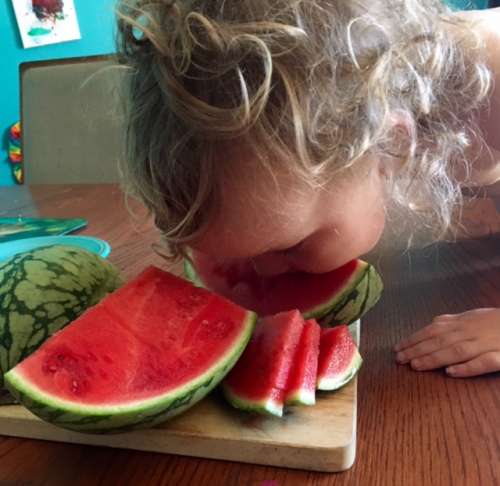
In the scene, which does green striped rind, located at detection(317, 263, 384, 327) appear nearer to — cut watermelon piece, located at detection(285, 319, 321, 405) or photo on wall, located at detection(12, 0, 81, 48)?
cut watermelon piece, located at detection(285, 319, 321, 405)

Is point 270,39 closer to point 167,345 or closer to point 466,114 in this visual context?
point 167,345

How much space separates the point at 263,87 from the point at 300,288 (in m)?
0.36

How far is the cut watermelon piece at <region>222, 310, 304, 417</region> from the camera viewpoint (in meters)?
0.59

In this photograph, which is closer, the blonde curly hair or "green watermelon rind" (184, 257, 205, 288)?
the blonde curly hair

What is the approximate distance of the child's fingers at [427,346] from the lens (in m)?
0.70

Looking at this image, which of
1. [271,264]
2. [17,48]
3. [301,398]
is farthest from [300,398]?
[17,48]

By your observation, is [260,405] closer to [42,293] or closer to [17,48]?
[42,293]

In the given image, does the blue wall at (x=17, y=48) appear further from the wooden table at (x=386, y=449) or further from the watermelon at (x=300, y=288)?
the wooden table at (x=386, y=449)

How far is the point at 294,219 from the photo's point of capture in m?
0.67

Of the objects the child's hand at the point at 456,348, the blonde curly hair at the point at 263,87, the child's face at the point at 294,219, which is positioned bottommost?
the child's hand at the point at 456,348

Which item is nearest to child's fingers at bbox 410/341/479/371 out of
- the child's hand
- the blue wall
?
the child's hand

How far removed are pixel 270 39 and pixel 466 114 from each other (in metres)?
0.49

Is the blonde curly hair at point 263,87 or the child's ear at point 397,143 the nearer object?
the blonde curly hair at point 263,87

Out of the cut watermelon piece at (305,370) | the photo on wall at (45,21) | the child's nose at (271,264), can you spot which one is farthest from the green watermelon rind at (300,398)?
the photo on wall at (45,21)
